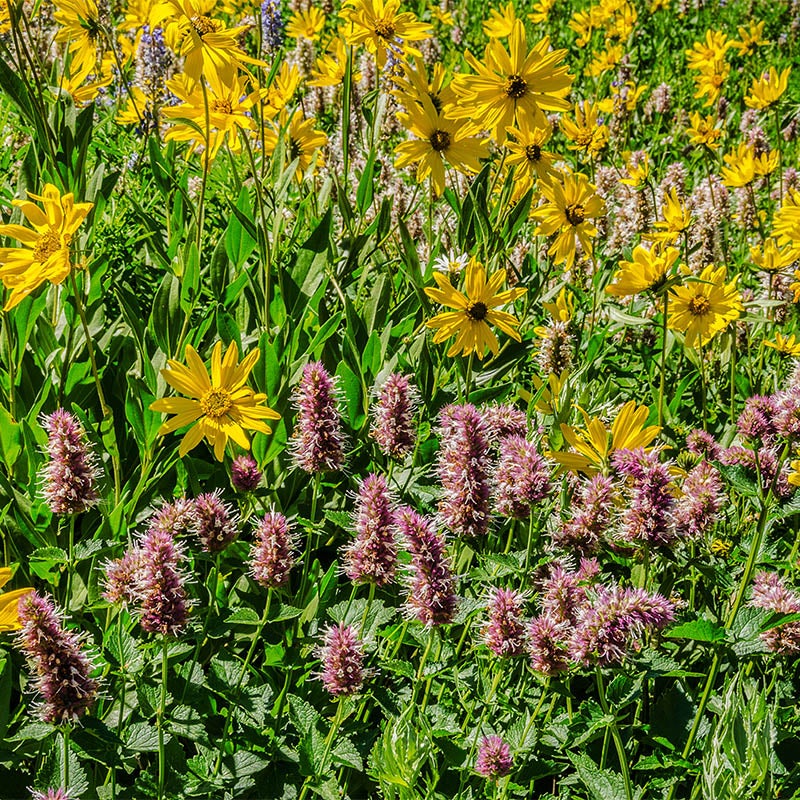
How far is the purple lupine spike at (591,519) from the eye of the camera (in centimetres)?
159

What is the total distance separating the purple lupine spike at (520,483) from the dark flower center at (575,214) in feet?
3.99

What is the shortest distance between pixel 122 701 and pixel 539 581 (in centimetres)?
77

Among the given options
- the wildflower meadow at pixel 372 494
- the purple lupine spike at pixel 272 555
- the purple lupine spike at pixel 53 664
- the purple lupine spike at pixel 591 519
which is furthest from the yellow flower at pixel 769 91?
the purple lupine spike at pixel 53 664

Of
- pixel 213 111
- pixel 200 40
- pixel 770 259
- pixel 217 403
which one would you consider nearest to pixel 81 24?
pixel 213 111

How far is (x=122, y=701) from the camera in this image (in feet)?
5.15

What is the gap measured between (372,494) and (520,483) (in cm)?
27

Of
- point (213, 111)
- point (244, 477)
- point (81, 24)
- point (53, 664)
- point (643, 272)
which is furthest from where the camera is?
point (81, 24)

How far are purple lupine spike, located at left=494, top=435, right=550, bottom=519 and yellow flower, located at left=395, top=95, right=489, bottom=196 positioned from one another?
3.25 ft

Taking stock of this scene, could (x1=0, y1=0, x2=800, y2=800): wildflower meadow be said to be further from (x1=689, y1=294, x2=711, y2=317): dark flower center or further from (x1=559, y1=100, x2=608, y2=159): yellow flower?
(x1=559, y1=100, x2=608, y2=159): yellow flower

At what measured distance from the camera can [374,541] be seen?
1483mm

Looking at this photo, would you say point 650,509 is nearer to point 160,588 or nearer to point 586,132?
point 160,588

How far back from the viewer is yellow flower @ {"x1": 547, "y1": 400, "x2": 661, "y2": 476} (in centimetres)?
171

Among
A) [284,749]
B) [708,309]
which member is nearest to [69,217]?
[284,749]

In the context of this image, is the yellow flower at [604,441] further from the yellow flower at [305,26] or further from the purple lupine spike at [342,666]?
the yellow flower at [305,26]
